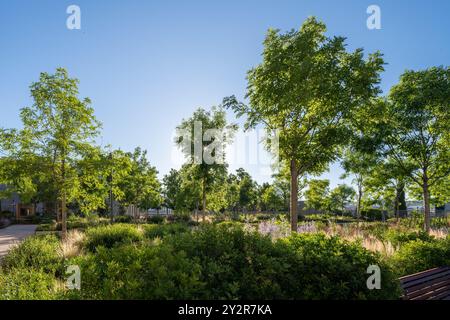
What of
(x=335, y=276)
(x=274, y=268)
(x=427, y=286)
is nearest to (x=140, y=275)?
(x=274, y=268)

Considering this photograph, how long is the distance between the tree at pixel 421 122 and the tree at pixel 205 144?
9844 mm

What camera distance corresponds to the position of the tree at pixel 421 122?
11.8m

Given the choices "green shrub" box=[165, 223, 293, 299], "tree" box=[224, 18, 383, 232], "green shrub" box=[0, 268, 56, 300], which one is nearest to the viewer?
"green shrub" box=[165, 223, 293, 299]

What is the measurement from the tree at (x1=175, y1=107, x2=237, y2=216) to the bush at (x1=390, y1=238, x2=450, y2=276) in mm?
13756

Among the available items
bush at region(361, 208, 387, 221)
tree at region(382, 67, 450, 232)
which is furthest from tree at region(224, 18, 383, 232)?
bush at region(361, 208, 387, 221)

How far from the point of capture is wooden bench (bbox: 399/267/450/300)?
4.63 metres

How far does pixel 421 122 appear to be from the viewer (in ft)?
40.2

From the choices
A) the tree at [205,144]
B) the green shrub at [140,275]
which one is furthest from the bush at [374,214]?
the green shrub at [140,275]

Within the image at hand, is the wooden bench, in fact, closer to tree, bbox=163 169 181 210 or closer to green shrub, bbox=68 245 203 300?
green shrub, bbox=68 245 203 300

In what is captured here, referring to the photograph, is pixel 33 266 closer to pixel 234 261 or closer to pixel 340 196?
pixel 234 261

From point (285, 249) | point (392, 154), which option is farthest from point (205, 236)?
point (392, 154)

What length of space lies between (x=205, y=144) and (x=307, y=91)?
37.0 ft
